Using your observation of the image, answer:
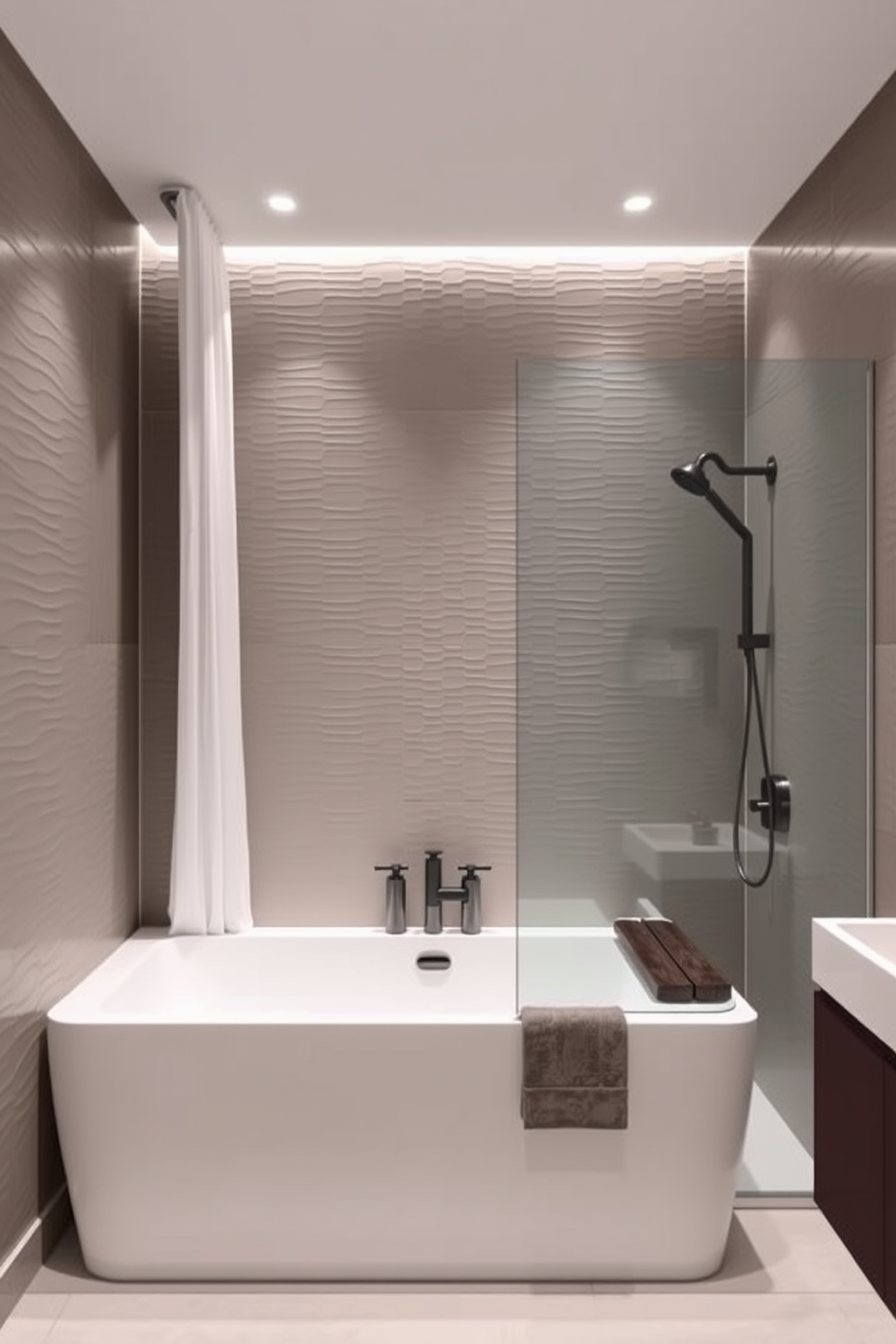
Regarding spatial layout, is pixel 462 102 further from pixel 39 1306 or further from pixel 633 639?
pixel 39 1306

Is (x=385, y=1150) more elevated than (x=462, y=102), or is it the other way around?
(x=462, y=102)

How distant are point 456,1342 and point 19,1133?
110 cm

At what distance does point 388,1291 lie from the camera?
264cm

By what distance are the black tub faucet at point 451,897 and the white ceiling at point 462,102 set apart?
6.62ft

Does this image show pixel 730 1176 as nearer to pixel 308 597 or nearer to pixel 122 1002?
pixel 122 1002

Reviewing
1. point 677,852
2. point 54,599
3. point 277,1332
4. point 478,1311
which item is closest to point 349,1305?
point 277,1332

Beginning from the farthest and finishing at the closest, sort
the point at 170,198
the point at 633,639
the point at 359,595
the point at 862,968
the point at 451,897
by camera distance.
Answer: the point at 359,595
the point at 451,897
the point at 170,198
the point at 633,639
the point at 862,968

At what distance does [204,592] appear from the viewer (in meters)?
3.37

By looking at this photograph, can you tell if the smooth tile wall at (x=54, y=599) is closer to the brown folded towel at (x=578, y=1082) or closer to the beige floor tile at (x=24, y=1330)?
the beige floor tile at (x=24, y=1330)

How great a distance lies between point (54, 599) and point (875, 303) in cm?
217

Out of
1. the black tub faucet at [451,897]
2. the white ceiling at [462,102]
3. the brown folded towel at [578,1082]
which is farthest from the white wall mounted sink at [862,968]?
the white ceiling at [462,102]

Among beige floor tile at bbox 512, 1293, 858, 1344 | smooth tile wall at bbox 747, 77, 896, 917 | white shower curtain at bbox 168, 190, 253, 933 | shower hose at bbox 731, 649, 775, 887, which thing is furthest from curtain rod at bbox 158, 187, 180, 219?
beige floor tile at bbox 512, 1293, 858, 1344

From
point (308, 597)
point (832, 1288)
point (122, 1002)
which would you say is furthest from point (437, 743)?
point (832, 1288)

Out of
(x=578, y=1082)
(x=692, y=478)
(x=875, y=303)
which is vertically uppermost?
(x=875, y=303)
